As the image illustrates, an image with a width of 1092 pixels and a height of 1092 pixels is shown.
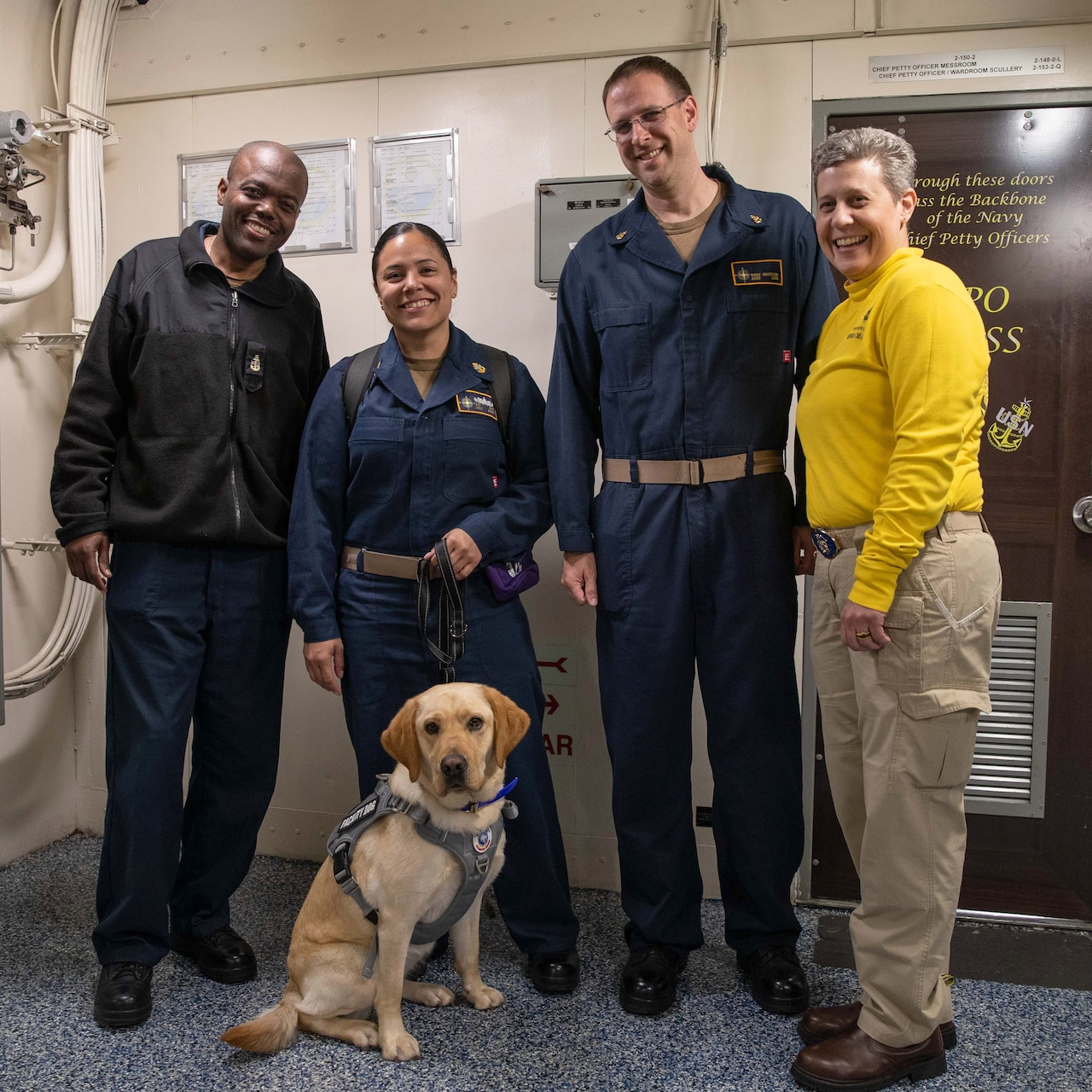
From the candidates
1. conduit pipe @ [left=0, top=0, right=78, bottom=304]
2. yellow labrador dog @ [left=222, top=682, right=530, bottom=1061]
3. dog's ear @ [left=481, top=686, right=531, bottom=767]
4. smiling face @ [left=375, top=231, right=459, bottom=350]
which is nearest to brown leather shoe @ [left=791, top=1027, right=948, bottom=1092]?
yellow labrador dog @ [left=222, top=682, right=530, bottom=1061]

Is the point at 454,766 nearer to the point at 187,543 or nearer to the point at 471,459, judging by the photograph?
the point at 471,459

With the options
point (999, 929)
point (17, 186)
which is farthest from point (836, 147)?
point (17, 186)

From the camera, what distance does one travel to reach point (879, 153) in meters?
1.63

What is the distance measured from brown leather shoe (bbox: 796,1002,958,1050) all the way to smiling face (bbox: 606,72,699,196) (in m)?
1.84

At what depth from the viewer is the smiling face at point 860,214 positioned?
1.64 m

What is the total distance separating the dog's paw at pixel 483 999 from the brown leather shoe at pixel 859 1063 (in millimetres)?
659

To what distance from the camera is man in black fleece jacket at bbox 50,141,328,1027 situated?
6.61 ft

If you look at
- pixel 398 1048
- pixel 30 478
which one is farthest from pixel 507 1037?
pixel 30 478

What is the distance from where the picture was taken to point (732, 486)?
6.43 feet

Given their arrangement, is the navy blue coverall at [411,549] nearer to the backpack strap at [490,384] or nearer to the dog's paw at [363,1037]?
the backpack strap at [490,384]

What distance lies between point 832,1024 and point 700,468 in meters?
1.20

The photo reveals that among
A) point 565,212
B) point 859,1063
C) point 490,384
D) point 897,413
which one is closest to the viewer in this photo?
point 897,413

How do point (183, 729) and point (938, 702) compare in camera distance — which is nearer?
point (938, 702)

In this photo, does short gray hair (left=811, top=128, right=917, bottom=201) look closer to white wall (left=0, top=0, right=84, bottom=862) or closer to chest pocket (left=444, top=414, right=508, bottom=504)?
chest pocket (left=444, top=414, right=508, bottom=504)
